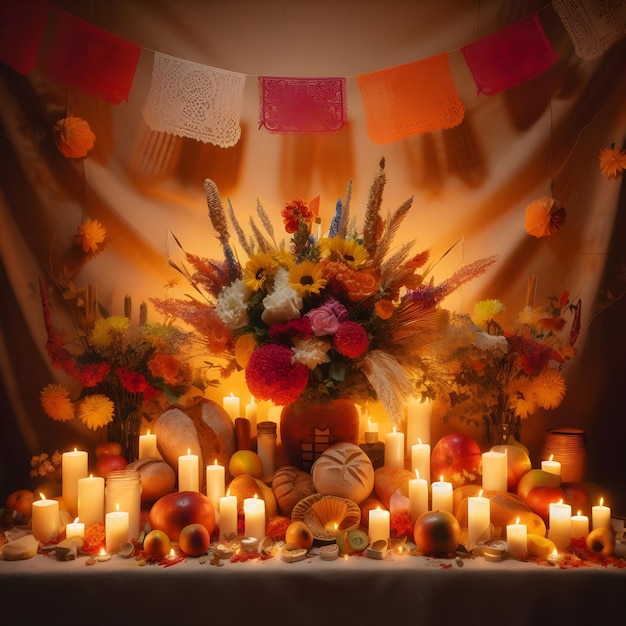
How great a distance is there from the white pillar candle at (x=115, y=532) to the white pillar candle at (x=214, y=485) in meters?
0.22

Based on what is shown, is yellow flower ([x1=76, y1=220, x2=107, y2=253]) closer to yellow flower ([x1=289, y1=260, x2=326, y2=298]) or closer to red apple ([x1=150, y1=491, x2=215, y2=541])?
yellow flower ([x1=289, y1=260, x2=326, y2=298])

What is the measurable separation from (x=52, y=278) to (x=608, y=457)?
1.79 m

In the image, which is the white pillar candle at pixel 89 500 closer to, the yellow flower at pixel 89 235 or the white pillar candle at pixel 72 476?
the white pillar candle at pixel 72 476

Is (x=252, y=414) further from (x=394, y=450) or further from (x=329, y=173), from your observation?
(x=329, y=173)

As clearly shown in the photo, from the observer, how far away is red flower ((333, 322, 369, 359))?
1.51 meters

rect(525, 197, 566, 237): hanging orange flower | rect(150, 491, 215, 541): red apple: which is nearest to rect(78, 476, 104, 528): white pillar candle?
rect(150, 491, 215, 541): red apple

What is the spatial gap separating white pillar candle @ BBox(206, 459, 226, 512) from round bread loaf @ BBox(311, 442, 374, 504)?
229mm

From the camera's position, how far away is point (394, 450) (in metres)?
1.78

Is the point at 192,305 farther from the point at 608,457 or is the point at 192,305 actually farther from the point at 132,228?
the point at 608,457

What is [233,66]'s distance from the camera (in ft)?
6.83

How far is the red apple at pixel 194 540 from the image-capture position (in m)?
1.41

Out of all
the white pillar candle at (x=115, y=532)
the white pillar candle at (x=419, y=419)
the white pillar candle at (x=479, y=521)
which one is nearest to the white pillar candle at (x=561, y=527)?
the white pillar candle at (x=479, y=521)

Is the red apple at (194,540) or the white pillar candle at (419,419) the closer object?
the red apple at (194,540)

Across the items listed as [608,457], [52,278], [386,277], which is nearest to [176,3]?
[52,278]
